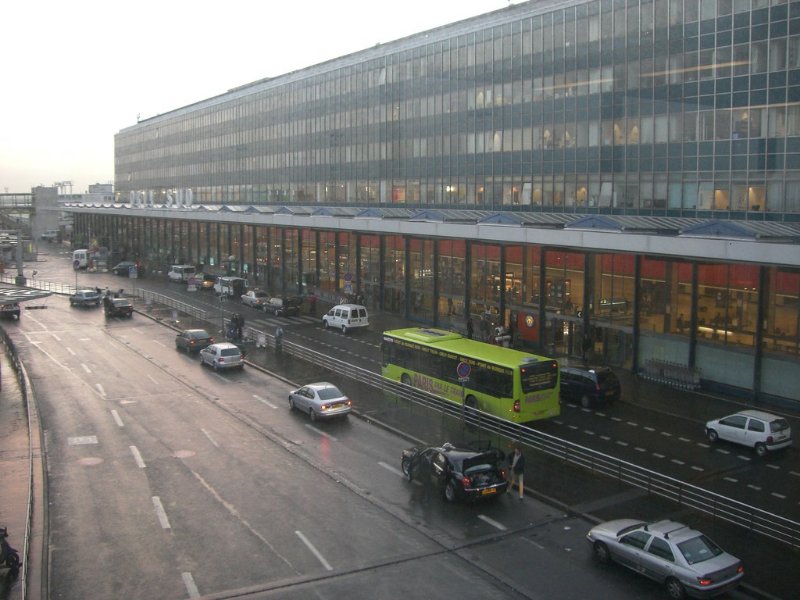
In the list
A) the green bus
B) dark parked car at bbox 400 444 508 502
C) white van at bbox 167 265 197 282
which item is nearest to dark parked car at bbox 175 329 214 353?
the green bus

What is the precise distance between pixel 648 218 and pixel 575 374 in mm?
12100

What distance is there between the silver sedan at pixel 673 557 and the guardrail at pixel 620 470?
2.47 meters

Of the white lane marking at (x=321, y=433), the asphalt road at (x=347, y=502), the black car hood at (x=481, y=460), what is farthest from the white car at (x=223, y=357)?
the black car hood at (x=481, y=460)

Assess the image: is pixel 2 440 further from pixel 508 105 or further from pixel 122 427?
pixel 508 105

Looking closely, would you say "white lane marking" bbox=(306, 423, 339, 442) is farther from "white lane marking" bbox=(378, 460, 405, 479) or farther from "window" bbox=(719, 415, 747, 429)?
"window" bbox=(719, 415, 747, 429)

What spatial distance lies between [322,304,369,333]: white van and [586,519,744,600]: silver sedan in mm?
32740

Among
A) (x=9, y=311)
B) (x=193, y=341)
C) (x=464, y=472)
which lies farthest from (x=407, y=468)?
(x=9, y=311)

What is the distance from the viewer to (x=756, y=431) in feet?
80.5

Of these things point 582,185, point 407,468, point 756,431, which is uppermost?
point 582,185

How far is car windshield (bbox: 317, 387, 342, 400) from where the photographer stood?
95.1 feet

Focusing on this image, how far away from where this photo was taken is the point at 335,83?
71.7 m

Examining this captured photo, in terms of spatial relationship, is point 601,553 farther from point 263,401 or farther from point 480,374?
point 263,401

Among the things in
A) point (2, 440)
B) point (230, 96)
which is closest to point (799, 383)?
point (2, 440)

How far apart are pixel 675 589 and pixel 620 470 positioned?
21.0ft
